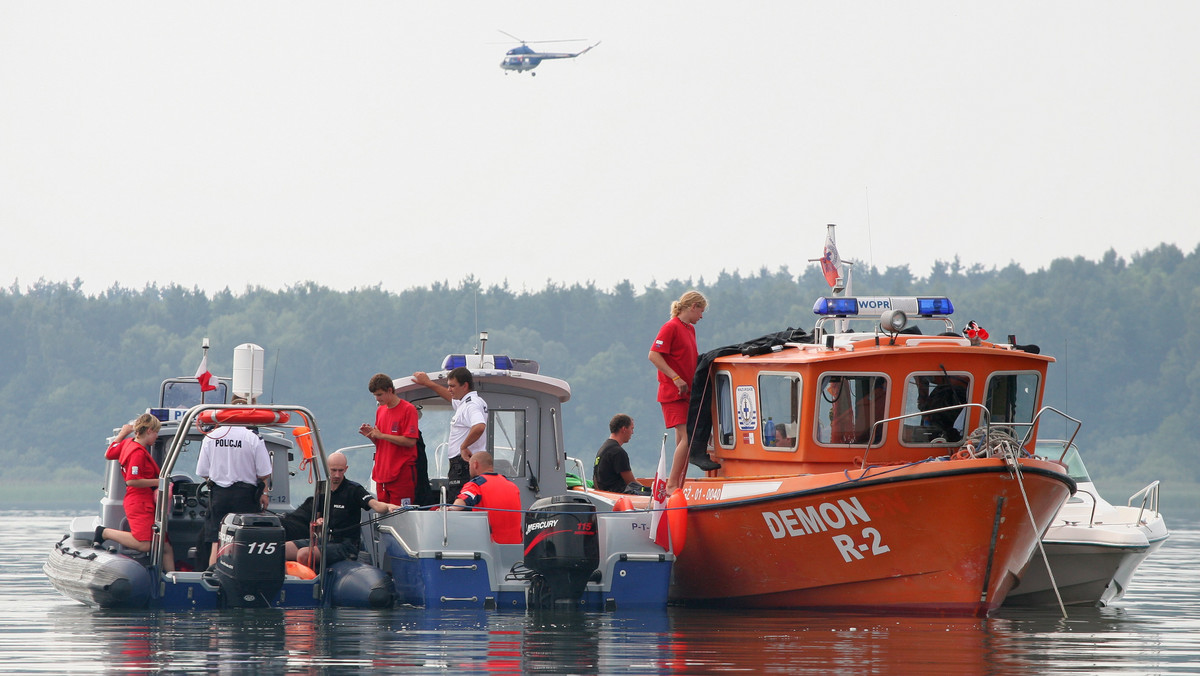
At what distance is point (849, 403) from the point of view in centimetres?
1398

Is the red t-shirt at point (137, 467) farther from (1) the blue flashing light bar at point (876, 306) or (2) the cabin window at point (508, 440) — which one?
(1) the blue flashing light bar at point (876, 306)

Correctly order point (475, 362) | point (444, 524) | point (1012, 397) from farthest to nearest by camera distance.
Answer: point (475, 362) < point (1012, 397) < point (444, 524)

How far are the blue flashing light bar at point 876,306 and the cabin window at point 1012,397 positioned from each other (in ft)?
2.99

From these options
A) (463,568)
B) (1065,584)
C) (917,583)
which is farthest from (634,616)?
(1065,584)

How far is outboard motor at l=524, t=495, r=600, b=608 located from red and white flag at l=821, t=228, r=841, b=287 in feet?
13.9

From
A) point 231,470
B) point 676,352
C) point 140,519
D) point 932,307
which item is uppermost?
point 932,307

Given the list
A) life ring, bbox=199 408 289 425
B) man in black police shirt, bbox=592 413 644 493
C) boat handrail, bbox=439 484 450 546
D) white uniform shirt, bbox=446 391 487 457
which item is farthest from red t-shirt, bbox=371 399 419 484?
man in black police shirt, bbox=592 413 644 493

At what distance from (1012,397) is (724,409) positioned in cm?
267

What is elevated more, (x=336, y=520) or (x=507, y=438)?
(x=507, y=438)

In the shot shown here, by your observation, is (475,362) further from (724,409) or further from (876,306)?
(876,306)

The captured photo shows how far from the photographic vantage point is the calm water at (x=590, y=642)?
9.98 meters

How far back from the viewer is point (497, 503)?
13.5 meters

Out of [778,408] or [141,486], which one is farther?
[778,408]

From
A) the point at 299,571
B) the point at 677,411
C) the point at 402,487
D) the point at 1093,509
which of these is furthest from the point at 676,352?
the point at 1093,509
